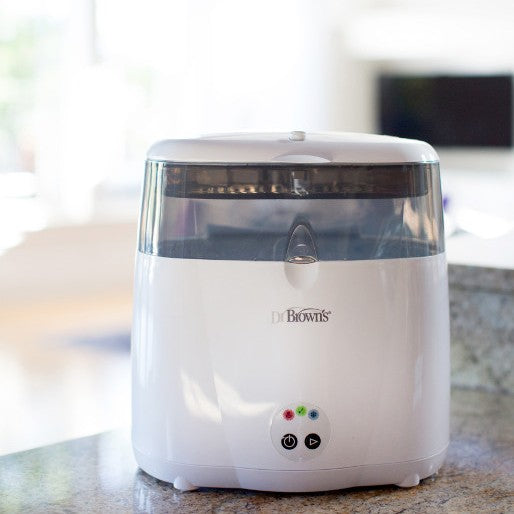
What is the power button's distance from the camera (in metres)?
1.05

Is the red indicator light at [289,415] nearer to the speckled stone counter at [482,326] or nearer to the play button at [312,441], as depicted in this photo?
the play button at [312,441]

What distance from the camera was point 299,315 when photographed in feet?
3.41

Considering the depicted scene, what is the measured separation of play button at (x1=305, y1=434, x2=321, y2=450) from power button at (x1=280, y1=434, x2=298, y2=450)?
1 cm

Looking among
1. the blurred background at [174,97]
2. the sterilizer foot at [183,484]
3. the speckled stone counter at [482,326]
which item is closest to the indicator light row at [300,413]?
the sterilizer foot at [183,484]

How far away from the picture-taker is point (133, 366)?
3.65ft

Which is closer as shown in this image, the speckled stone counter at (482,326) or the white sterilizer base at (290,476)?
the white sterilizer base at (290,476)

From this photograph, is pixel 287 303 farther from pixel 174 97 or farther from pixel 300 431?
pixel 174 97

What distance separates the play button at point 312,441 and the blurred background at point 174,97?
2505 millimetres

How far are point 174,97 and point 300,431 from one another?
13.8 ft

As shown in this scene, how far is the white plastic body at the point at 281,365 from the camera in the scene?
3.41 ft

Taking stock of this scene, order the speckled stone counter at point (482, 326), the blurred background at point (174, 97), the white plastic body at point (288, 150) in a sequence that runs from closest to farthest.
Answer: the white plastic body at point (288, 150) → the speckled stone counter at point (482, 326) → the blurred background at point (174, 97)

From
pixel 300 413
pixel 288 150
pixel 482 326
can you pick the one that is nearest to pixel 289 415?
pixel 300 413

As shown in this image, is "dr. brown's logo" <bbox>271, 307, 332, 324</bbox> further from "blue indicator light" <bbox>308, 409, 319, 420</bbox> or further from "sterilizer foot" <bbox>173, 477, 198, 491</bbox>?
"sterilizer foot" <bbox>173, 477, 198, 491</bbox>

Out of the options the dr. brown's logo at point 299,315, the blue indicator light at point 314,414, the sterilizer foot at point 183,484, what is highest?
the dr. brown's logo at point 299,315
